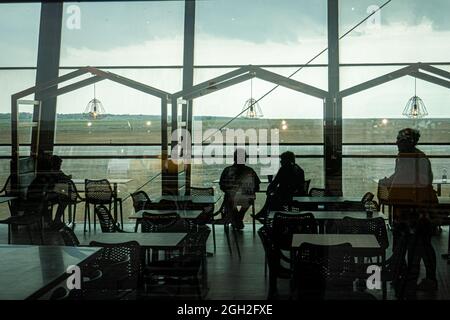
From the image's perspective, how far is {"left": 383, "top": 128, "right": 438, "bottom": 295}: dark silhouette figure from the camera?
4.97m

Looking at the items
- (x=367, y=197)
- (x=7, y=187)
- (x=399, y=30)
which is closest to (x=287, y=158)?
(x=367, y=197)

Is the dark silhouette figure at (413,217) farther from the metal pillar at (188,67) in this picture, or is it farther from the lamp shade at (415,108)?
the metal pillar at (188,67)

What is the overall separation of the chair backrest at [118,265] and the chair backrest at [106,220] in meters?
1.24

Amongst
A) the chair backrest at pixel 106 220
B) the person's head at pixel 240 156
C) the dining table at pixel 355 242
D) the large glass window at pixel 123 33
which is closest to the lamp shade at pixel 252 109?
the person's head at pixel 240 156

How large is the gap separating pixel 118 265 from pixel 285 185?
2635mm

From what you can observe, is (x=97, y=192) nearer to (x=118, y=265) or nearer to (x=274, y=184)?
(x=274, y=184)

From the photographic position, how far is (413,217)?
5.32 metres

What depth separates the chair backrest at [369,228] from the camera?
5.05 meters

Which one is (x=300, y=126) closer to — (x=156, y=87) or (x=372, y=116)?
(x=372, y=116)

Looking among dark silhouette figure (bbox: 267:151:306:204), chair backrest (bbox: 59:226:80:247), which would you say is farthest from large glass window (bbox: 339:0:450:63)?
chair backrest (bbox: 59:226:80:247)

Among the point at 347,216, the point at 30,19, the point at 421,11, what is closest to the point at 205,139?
the point at 347,216

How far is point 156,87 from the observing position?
19.7ft

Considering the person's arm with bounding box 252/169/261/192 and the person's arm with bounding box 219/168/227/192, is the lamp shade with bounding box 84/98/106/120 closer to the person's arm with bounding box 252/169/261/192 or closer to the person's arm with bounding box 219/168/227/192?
the person's arm with bounding box 219/168/227/192

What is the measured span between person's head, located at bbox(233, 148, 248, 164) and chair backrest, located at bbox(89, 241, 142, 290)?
1943 mm
